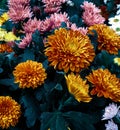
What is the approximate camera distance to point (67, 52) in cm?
131

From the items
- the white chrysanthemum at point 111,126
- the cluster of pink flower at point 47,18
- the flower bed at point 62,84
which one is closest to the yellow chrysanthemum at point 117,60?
the flower bed at point 62,84

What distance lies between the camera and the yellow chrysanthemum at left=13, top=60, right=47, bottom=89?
133cm

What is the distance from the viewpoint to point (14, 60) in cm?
152

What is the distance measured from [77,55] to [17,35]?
61 centimetres

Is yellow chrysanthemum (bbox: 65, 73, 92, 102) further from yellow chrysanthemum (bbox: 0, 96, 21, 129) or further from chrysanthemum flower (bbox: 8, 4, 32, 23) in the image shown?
chrysanthemum flower (bbox: 8, 4, 32, 23)

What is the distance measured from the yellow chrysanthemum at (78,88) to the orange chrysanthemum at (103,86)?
0.17 ft

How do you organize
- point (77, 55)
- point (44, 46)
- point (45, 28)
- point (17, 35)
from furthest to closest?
point (17, 35), point (45, 28), point (44, 46), point (77, 55)

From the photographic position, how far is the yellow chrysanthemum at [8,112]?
4.31 ft

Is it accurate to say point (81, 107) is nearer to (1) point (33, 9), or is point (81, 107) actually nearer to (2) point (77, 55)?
(2) point (77, 55)

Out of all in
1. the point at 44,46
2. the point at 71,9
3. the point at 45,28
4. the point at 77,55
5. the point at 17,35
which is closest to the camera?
the point at 77,55

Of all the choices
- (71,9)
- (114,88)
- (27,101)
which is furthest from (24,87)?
(71,9)

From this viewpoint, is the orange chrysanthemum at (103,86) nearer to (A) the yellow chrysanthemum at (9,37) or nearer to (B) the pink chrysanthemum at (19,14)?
(B) the pink chrysanthemum at (19,14)

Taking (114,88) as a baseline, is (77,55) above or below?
above

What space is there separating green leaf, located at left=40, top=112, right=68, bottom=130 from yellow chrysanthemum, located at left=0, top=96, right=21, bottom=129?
0.12m
